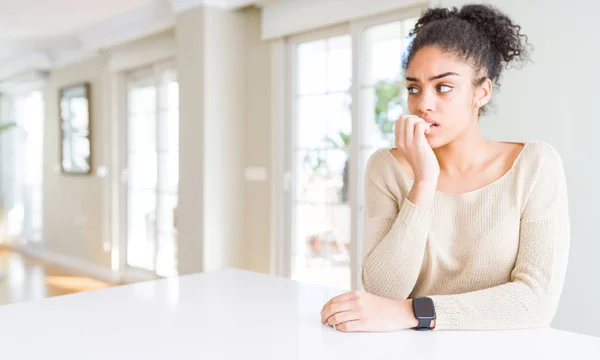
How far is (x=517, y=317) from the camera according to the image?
3.28 feet

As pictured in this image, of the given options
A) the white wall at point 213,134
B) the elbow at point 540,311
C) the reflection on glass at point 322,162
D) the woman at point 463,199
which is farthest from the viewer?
the white wall at point 213,134

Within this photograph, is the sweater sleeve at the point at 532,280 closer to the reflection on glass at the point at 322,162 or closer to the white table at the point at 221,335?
the white table at the point at 221,335

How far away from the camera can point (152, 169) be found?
5.36 metres

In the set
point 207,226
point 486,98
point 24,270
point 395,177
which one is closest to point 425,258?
point 395,177

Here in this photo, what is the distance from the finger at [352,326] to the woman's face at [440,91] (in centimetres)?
48

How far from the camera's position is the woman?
3.72 feet

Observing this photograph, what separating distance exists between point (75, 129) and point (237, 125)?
2.81 m

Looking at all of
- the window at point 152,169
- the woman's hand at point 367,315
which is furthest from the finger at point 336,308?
the window at point 152,169

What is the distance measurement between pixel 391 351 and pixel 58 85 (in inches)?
261

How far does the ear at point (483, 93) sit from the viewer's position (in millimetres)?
1247

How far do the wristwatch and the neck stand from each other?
0.47 m

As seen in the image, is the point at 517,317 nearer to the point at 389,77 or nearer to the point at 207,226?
the point at 389,77

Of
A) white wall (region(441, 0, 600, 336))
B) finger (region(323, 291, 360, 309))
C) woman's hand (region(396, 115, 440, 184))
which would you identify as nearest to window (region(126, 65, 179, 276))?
white wall (region(441, 0, 600, 336))

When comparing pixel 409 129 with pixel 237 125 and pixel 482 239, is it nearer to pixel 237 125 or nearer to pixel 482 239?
pixel 482 239
